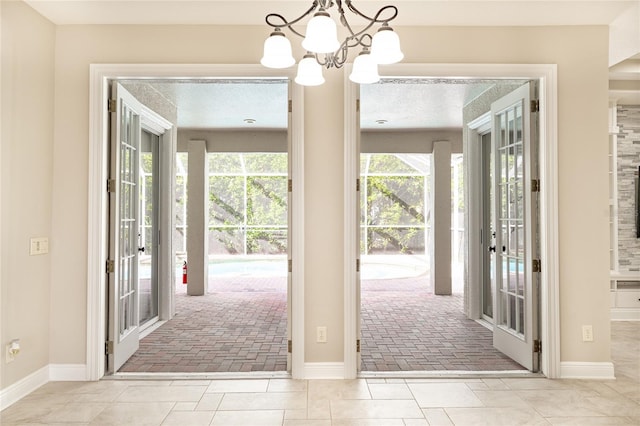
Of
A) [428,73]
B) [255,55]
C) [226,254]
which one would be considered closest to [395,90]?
[428,73]

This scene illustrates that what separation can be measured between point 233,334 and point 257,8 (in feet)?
9.97

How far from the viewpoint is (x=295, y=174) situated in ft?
10.1

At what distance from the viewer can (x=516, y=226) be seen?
349 centimetres

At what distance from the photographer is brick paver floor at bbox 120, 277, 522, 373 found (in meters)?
3.44

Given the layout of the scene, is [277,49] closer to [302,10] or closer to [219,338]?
[302,10]

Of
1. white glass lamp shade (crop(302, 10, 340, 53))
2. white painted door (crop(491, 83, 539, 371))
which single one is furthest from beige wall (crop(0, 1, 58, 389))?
white painted door (crop(491, 83, 539, 371))

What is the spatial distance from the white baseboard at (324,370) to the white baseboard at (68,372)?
62.2 inches

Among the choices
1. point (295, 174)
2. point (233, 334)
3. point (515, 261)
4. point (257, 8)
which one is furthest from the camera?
point (233, 334)

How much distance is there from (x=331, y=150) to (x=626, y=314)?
4.17 metres

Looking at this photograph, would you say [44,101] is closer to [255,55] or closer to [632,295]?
[255,55]

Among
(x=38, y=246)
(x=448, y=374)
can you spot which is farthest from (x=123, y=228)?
(x=448, y=374)

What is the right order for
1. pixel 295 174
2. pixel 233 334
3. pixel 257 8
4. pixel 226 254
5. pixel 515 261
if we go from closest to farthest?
pixel 257 8 < pixel 295 174 < pixel 515 261 < pixel 233 334 < pixel 226 254

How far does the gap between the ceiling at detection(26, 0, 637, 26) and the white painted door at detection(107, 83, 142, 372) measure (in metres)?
0.53

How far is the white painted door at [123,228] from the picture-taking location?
3.15 meters
